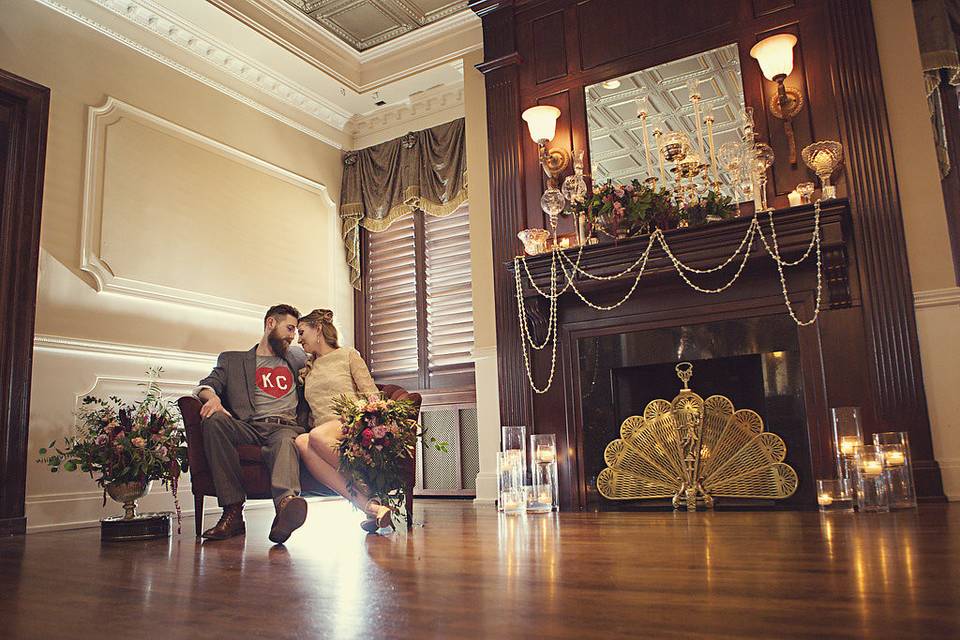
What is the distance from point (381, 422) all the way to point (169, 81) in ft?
10.9

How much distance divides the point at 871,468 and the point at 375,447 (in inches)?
83.0

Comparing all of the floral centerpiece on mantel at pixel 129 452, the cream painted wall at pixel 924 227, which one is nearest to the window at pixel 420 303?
the floral centerpiece on mantel at pixel 129 452

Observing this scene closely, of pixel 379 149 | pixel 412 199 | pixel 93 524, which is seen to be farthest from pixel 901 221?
pixel 93 524

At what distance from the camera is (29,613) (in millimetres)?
1632

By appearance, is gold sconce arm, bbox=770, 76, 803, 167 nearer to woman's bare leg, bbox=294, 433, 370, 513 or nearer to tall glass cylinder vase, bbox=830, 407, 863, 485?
tall glass cylinder vase, bbox=830, 407, 863, 485

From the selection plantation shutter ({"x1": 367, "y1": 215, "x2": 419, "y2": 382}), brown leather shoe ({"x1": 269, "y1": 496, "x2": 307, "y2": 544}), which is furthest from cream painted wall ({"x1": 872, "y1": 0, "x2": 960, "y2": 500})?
plantation shutter ({"x1": 367, "y1": 215, "x2": 419, "y2": 382})

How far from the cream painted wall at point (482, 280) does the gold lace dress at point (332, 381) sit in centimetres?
142

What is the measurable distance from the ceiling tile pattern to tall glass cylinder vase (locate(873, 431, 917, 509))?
4006mm

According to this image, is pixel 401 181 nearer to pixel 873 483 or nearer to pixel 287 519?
pixel 287 519

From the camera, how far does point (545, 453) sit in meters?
4.03

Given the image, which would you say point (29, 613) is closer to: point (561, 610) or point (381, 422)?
point (561, 610)

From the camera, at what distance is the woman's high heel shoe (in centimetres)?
308

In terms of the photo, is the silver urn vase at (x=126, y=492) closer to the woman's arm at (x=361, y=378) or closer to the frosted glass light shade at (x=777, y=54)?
the woman's arm at (x=361, y=378)

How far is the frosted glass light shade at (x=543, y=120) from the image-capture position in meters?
4.70
